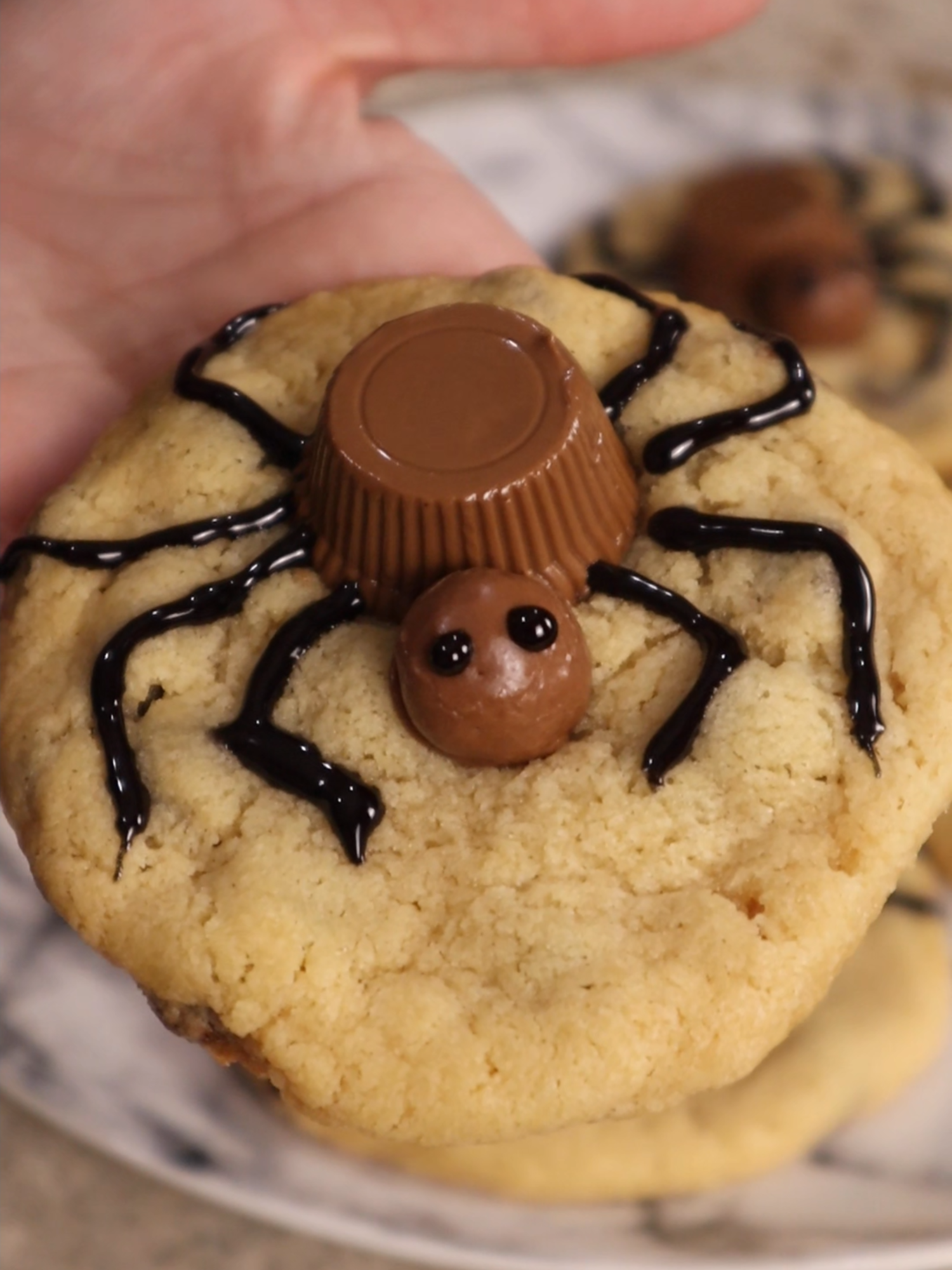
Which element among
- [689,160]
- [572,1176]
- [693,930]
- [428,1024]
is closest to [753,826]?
[693,930]

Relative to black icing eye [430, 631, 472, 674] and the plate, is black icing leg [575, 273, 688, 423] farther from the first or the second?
the plate

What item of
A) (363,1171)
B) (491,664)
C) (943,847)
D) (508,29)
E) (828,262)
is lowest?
(943,847)

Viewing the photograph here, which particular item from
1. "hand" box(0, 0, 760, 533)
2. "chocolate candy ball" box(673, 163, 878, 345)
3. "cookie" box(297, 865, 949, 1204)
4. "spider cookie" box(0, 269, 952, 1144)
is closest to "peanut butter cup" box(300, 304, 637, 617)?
"spider cookie" box(0, 269, 952, 1144)

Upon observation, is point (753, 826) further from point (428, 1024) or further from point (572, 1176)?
point (572, 1176)

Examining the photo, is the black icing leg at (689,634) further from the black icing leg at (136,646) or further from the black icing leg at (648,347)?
the black icing leg at (136,646)

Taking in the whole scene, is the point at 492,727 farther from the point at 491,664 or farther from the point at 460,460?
the point at 460,460

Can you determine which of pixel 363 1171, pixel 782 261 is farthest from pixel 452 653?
pixel 782 261

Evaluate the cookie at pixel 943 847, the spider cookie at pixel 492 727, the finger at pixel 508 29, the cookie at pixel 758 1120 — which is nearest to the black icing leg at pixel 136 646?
the spider cookie at pixel 492 727
